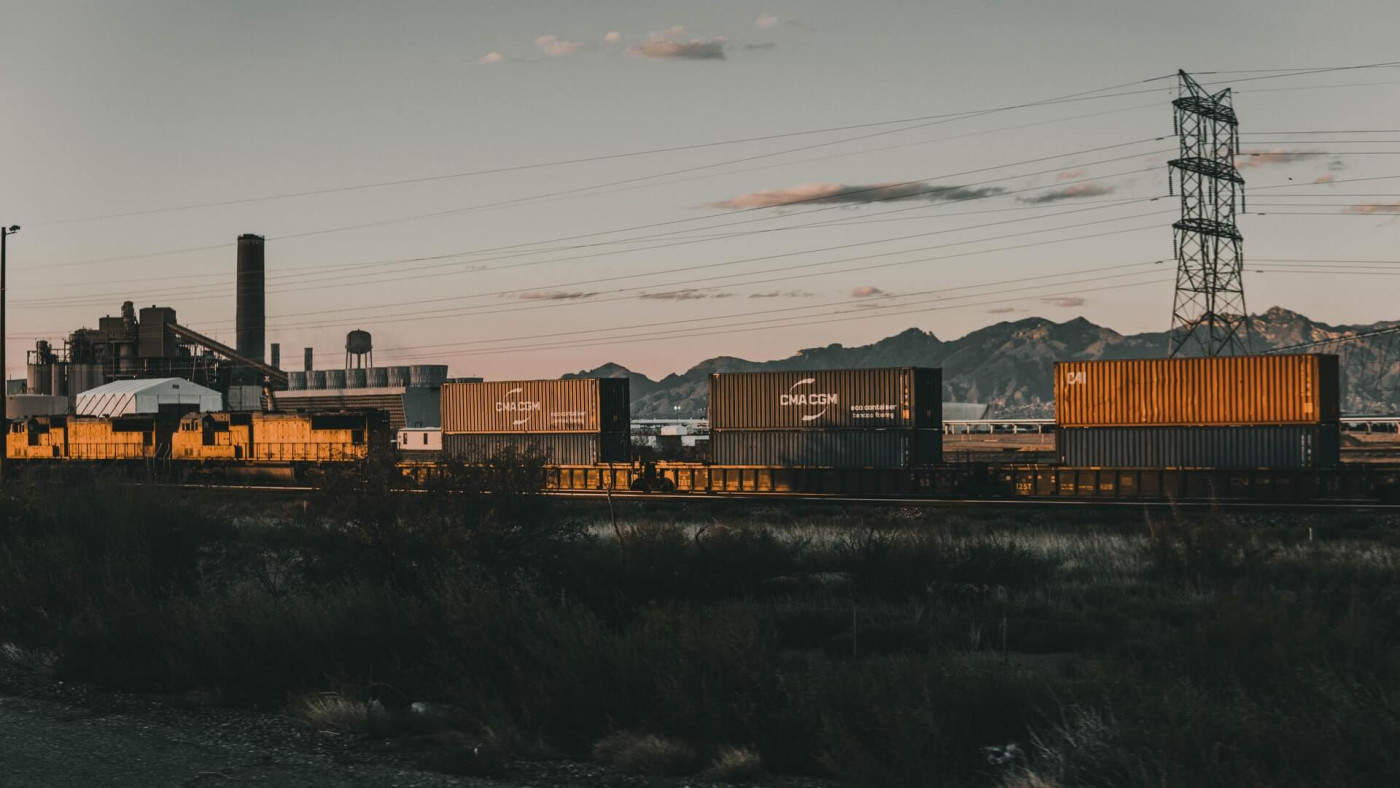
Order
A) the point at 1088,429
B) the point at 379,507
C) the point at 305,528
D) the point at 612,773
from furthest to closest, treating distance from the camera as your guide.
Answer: the point at 1088,429, the point at 305,528, the point at 379,507, the point at 612,773

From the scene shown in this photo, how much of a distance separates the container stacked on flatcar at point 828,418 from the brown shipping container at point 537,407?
4.93 m

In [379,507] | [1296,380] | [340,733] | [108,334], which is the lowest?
[340,733]

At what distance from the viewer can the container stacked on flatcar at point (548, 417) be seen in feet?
160

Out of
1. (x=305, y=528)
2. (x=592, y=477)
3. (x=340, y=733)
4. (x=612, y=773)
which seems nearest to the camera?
(x=612, y=773)

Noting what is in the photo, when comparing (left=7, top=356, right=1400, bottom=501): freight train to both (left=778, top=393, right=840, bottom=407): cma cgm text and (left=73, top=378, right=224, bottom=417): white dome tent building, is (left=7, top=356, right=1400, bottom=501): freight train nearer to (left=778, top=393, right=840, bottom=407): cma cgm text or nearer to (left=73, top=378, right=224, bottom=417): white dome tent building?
(left=778, top=393, right=840, bottom=407): cma cgm text

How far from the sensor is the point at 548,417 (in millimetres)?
49562

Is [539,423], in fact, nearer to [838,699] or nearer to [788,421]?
[788,421]

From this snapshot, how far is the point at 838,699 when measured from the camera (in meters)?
10.3

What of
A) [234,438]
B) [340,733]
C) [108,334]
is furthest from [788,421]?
[108,334]

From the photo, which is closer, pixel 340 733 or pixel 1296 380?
pixel 340 733

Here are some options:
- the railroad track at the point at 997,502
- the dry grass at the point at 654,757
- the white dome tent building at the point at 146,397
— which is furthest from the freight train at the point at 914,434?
the white dome tent building at the point at 146,397

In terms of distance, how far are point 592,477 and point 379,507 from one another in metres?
29.6

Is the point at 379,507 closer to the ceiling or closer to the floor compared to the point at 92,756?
closer to the ceiling

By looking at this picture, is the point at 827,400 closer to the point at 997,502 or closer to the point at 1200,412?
the point at 997,502
